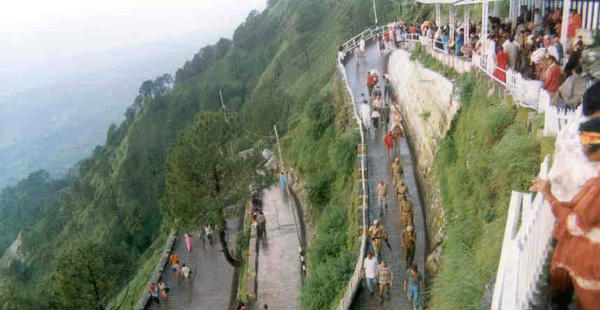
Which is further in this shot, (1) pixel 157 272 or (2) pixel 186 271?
(1) pixel 157 272

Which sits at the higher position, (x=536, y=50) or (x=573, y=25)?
(x=573, y=25)

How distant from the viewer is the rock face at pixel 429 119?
10.3 metres

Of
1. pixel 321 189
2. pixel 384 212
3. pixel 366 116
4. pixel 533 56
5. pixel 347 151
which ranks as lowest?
pixel 321 189

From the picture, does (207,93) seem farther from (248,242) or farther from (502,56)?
(502,56)

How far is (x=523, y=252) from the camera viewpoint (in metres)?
4.21

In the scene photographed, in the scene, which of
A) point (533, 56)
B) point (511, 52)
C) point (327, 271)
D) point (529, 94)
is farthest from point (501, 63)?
point (327, 271)

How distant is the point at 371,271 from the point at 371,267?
5.1 inches

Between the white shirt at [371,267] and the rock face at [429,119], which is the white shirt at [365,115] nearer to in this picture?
the rock face at [429,119]

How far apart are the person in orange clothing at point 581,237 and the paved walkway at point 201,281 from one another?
15.3m

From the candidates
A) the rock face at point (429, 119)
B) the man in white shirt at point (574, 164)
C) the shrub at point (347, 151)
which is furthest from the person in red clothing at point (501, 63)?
the shrub at point (347, 151)

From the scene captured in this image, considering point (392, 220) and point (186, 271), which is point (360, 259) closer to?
point (392, 220)

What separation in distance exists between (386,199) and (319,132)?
1108cm

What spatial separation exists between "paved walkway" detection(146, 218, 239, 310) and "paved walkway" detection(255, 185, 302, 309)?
6.37 feet

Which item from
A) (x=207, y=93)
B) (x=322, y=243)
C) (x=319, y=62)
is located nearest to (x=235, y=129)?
(x=322, y=243)
